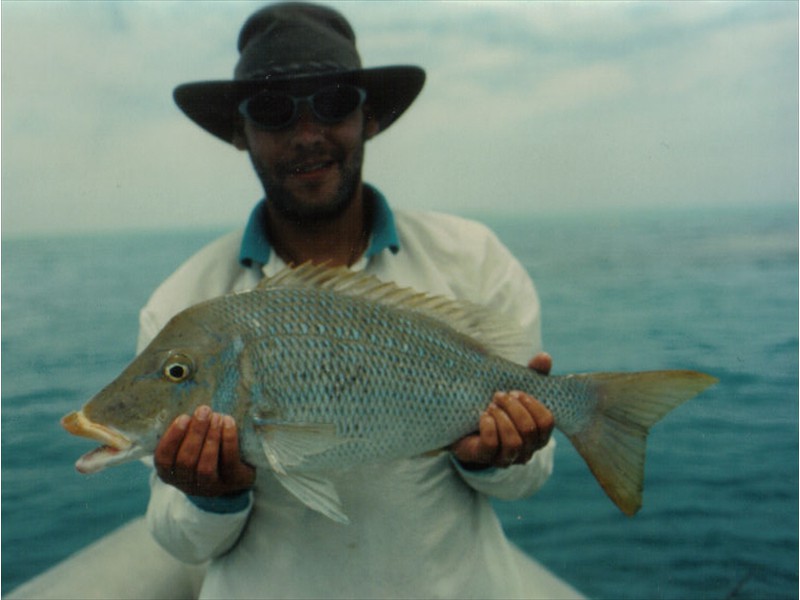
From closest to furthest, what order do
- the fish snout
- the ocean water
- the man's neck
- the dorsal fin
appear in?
the fish snout
the dorsal fin
the man's neck
the ocean water

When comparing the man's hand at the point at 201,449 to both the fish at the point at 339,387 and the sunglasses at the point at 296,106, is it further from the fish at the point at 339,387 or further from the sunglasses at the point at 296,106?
the sunglasses at the point at 296,106

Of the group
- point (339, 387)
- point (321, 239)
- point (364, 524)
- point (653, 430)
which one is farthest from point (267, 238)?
point (653, 430)

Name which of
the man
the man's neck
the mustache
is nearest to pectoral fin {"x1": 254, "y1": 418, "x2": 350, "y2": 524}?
the man

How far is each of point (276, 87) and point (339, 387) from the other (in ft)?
3.25

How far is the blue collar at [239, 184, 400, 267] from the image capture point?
2.17 m

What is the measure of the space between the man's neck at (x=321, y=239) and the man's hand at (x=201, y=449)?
0.77 metres

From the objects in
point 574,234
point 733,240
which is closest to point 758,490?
point 733,240

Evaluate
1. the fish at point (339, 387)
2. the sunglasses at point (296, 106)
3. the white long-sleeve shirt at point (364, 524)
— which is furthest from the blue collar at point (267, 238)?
the fish at point (339, 387)

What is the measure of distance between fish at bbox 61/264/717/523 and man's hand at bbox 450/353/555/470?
0.11 ft

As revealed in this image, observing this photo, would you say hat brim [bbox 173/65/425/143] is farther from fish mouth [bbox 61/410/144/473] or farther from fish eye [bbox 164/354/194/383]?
fish mouth [bbox 61/410/144/473]

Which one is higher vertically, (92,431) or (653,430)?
(92,431)

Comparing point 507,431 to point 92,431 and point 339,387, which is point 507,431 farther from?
point 92,431

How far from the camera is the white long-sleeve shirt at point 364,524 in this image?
6.48 ft

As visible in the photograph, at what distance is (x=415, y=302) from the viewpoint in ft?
5.98
